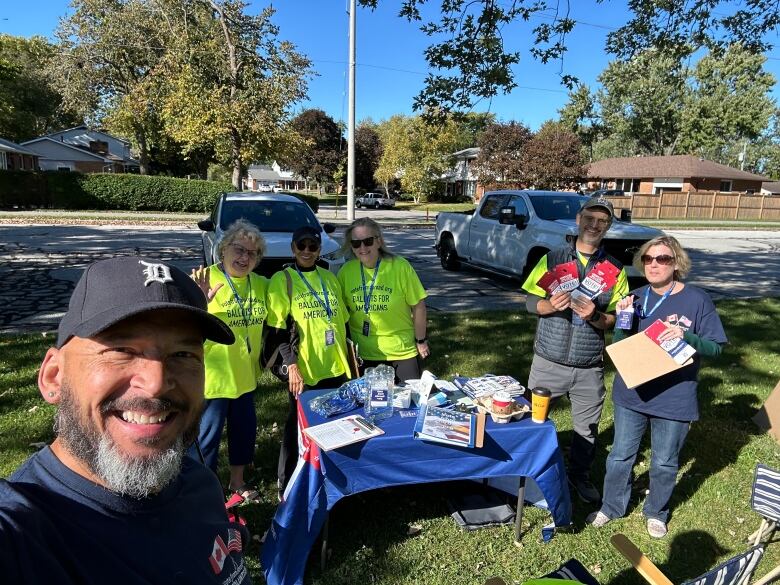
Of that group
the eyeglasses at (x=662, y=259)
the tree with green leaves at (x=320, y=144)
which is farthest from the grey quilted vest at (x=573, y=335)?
the tree with green leaves at (x=320, y=144)

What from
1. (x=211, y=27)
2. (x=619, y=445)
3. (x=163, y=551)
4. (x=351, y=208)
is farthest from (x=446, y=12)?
(x=211, y=27)

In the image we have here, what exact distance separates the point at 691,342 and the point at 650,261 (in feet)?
1.82

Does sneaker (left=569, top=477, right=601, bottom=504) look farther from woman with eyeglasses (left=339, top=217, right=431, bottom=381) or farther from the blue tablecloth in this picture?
woman with eyeglasses (left=339, top=217, right=431, bottom=381)

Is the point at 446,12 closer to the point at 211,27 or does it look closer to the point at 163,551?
the point at 163,551

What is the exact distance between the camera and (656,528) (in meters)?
3.29

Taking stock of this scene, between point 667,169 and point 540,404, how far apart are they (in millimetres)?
49643

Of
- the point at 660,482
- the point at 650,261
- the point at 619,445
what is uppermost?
the point at 650,261

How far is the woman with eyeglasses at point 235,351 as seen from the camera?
3135 millimetres

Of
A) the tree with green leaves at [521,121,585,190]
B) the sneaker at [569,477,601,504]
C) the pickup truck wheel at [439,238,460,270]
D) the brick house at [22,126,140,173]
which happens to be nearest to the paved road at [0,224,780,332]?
the pickup truck wheel at [439,238,460,270]

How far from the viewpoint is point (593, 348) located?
3451 mm

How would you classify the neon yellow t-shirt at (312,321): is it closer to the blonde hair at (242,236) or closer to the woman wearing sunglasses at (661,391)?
the blonde hair at (242,236)

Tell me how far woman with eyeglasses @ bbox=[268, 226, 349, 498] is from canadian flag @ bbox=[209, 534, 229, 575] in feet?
6.64

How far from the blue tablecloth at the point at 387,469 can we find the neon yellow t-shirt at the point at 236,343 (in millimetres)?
473

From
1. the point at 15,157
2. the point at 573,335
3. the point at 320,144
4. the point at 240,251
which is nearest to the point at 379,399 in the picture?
the point at 240,251
